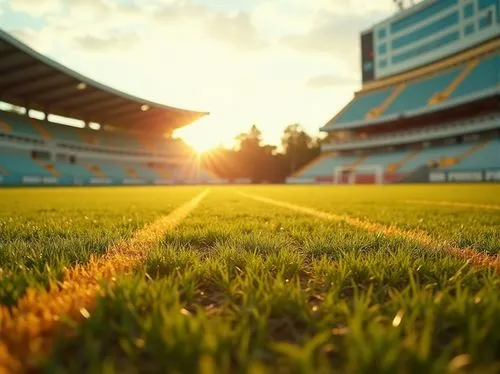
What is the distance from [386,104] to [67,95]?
38341 mm

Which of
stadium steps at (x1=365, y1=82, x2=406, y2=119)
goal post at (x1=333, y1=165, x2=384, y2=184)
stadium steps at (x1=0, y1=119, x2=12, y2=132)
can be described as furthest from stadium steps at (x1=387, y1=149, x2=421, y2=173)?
stadium steps at (x1=0, y1=119, x2=12, y2=132)

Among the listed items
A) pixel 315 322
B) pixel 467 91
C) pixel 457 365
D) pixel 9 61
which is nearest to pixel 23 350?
pixel 315 322

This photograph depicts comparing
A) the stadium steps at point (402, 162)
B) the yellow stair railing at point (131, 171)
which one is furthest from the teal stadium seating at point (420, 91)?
the yellow stair railing at point (131, 171)

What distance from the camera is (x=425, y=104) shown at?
4322cm

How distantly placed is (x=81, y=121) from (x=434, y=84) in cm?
4365

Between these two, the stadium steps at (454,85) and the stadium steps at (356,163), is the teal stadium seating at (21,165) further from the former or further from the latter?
the stadium steps at (454,85)

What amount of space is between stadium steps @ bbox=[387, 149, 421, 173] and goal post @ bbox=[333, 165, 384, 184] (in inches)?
42.4

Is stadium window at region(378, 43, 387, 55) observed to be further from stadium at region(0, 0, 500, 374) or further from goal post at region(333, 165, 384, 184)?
stadium at region(0, 0, 500, 374)

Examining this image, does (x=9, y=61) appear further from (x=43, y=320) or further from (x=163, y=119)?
(x=43, y=320)

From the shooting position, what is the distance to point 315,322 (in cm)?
121

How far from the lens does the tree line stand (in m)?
67.8

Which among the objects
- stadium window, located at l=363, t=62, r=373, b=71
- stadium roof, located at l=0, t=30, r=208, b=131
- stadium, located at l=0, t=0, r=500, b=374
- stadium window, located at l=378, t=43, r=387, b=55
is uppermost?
stadium window, located at l=378, t=43, r=387, b=55

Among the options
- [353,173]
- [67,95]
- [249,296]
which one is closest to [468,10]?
[353,173]

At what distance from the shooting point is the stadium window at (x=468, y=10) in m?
42.1
